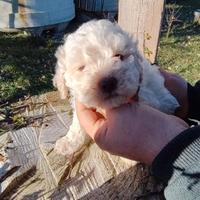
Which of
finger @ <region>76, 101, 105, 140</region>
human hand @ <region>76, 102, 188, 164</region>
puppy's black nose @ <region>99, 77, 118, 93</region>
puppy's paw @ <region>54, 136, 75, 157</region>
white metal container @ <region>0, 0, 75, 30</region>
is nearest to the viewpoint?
human hand @ <region>76, 102, 188, 164</region>

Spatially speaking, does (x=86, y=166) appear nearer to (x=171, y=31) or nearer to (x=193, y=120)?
(x=193, y=120)

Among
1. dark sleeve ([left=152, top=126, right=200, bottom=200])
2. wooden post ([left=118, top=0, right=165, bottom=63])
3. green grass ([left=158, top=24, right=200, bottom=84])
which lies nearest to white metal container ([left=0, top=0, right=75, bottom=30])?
green grass ([left=158, top=24, right=200, bottom=84])

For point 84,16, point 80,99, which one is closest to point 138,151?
point 80,99

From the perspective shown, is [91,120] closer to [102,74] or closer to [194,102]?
[102,74]

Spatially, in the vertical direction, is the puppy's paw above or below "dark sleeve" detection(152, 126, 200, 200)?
below

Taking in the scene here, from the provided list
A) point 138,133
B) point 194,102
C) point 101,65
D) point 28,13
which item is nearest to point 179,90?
point 194,102

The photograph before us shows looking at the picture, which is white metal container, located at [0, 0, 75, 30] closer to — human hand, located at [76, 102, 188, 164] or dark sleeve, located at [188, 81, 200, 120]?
dark sleeve, located at [188, 81, 200, 120]

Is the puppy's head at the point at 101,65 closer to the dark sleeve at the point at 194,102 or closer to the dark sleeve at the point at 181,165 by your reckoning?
the dark sleeve at the point at 194,102
